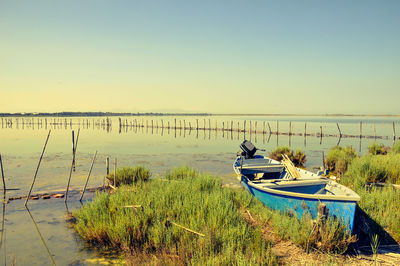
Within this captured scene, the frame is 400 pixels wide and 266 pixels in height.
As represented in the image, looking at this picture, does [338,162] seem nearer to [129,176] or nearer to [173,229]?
[129,176]

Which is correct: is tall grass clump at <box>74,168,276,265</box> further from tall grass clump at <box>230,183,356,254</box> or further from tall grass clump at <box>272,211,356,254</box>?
tall grass clump at <box>272,211,356,254</box>

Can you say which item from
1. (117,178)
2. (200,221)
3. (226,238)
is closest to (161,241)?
(200,221)

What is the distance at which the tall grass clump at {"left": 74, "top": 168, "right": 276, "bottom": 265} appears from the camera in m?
4.87

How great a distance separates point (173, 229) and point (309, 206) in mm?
3079

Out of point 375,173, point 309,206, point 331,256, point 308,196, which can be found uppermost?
point 308,196

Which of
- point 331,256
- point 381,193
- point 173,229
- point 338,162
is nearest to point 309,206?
point 331,256

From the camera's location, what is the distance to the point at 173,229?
5.74 meters

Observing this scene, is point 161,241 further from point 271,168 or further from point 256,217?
point 271,168

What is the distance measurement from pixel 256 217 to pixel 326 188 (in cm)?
211

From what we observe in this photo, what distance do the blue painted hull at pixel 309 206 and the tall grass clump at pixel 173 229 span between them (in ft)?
3.33

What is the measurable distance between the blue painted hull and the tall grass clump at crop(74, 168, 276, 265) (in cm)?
101

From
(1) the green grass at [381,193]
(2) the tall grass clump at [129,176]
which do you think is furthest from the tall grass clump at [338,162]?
(2) the tall grass clump at [129,176]

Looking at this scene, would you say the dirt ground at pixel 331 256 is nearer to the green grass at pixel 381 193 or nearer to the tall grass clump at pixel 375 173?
the green grass at pixel 381 193

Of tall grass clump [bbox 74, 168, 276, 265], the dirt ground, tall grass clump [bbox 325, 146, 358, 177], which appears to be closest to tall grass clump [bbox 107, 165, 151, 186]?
tall grass clump [bbox 74, 168, 276, 265]
